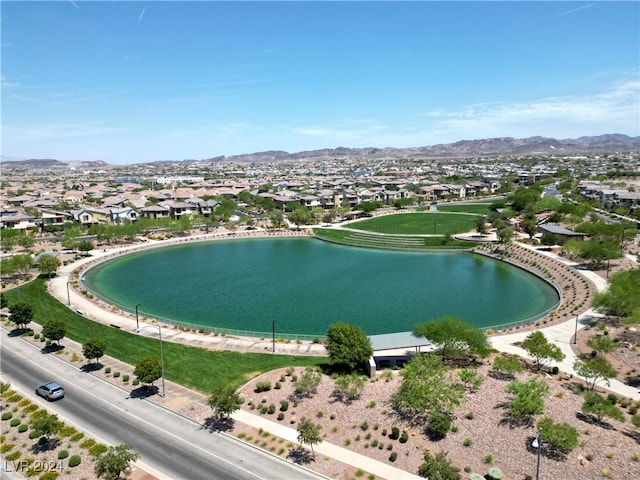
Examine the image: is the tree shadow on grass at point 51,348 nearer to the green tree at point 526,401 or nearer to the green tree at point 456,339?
the green tree at point 456,339

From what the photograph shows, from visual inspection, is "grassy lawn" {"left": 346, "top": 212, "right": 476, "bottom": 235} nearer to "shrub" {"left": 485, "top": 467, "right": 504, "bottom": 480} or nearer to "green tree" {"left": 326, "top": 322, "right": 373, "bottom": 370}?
"green tree" {"left": 326, "top": 322, "right": 373, "bottom": 370}

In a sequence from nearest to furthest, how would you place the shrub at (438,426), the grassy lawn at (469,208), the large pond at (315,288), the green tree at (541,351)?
the shrub at (438,426) < the green tree at (541,351) < the large pond at (315,288) < the grassy lawn at (469,208)

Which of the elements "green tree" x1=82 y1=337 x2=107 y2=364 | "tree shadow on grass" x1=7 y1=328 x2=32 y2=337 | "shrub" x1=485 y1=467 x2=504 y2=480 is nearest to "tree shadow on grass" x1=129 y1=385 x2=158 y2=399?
"green tree" x1=82 y1=337 x2=107 y2=364

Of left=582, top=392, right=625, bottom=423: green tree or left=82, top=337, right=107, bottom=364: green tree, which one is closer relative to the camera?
left=582, top=392, right=625, bottom=423: green tree

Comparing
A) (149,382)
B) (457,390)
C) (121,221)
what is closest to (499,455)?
(457,390)

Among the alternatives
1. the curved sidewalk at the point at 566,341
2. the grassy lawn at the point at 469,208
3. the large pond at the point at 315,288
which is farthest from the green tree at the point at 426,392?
the grassy lawn at the point at 469,208

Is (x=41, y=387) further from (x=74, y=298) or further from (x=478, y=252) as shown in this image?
(x=478, y=252)

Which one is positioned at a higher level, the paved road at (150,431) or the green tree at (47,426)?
the green tree at (47,426)
